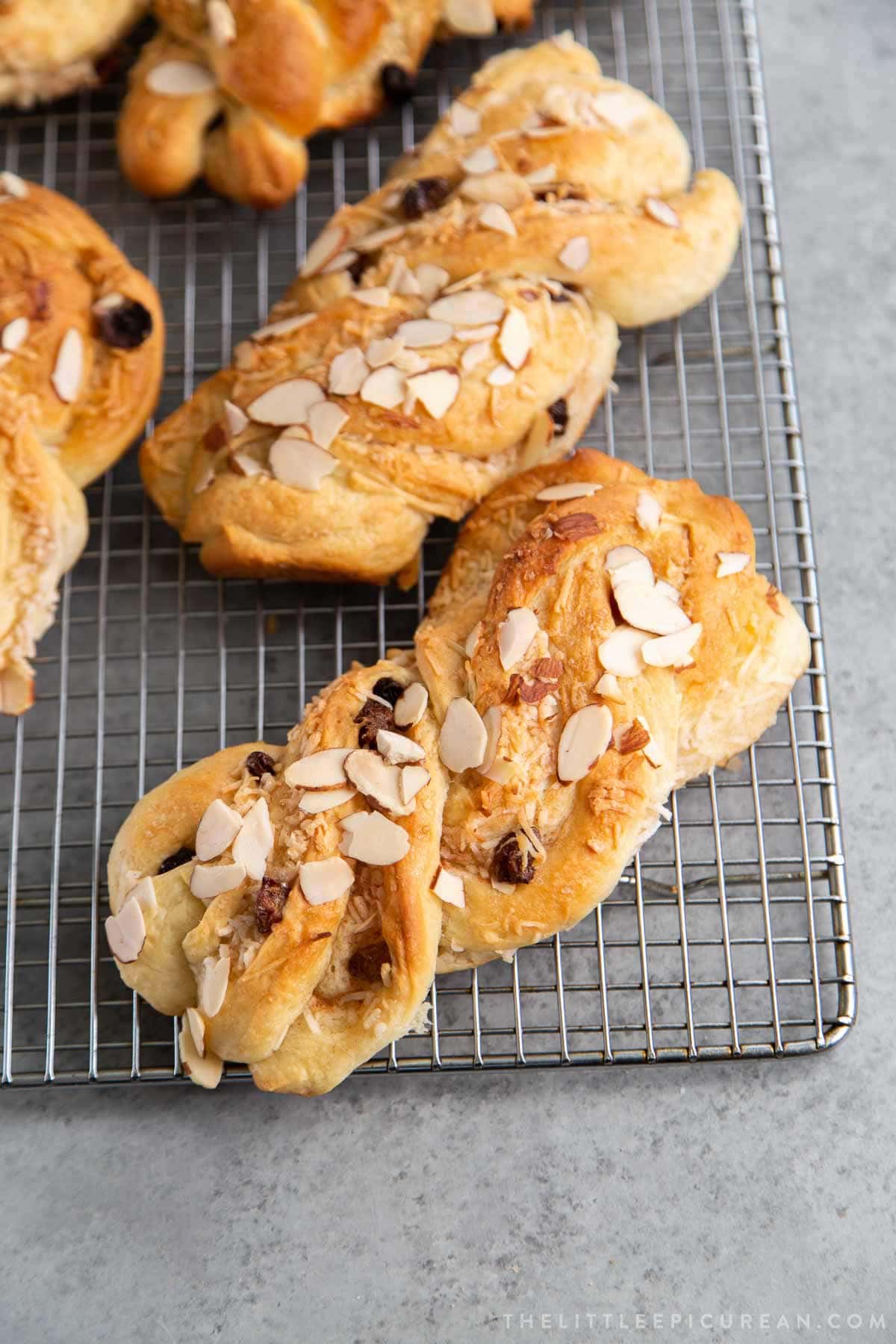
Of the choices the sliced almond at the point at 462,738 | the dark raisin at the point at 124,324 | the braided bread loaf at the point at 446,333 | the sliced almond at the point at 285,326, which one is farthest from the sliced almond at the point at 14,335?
the sliced almond at the point at 462,738

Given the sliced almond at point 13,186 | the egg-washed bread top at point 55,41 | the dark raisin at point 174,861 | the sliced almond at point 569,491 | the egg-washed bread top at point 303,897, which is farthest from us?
the egg-washed bread top at point 55,41

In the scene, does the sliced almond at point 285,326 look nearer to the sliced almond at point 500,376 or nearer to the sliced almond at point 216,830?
the sliced almond at point 500,376

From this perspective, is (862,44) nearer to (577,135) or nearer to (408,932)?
(577,135)

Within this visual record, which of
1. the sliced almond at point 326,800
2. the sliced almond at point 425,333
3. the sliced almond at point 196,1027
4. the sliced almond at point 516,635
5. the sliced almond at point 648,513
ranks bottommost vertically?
the sliced almond at point 196,1027

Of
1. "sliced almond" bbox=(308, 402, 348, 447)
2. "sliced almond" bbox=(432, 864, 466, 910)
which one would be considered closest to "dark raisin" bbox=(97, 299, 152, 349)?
"sliced almond" bbox=(308, 402, 348, 447)

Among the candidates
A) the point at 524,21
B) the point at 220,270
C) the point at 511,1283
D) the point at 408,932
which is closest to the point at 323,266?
the point at 220,270

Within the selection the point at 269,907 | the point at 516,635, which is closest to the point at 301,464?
the point at 516,635
